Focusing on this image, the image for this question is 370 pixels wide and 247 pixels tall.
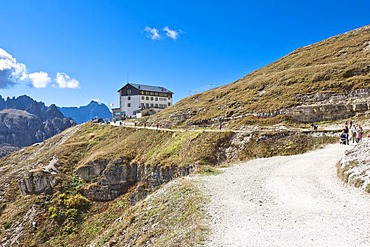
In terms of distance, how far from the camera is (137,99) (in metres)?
114

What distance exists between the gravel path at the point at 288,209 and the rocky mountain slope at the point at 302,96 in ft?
71.8

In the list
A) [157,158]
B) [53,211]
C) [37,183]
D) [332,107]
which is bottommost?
[53,211]

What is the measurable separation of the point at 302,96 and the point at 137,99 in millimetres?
74283

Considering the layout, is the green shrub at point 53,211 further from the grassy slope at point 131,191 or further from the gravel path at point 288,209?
the gravel path at point 288,209

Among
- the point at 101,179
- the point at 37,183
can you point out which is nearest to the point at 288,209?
the point at 101,179

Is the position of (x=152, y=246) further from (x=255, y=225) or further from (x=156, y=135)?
(x=156, y=135)

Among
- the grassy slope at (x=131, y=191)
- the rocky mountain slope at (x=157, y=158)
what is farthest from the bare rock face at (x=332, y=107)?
the grassy slope at (x=131, y=191)

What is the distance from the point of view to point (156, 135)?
54.4m

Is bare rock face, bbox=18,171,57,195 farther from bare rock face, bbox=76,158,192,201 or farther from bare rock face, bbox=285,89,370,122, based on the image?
bare rock face, bbox=285,89,370,122

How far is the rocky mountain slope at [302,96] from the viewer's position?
150 feet

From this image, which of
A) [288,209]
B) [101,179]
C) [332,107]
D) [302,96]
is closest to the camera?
[288,209]

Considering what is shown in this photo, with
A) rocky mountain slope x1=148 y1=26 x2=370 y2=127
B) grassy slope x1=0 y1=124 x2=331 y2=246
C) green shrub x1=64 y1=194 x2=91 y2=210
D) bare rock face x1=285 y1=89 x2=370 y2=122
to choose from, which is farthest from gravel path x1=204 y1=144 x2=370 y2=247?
green shrub x1=64 y1=194 x2=91 y2=210

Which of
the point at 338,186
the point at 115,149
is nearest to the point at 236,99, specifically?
the point at 115,149

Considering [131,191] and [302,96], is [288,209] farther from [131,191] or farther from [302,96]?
[302,96]
